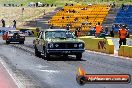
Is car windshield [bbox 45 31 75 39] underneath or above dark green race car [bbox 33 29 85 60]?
above

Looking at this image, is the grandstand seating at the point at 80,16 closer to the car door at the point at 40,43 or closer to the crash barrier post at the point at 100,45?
the crash barrier post at the point at 100,45

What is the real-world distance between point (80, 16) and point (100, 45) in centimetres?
4091

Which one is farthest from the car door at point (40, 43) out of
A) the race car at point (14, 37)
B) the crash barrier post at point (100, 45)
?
the race car at point (14, 37)

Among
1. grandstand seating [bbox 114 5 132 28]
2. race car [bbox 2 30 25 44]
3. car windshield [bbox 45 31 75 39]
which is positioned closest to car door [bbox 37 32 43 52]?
car windshield [bbox 45 31 75 39]

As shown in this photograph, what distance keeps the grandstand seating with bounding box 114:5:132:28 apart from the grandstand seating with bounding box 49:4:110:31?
2.55m

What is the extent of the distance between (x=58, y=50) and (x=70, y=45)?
691mm

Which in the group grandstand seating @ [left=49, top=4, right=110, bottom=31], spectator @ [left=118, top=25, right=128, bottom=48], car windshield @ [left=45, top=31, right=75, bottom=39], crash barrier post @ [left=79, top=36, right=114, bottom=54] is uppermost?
car windshield @ [left=45, top=31, right=75, bottom=39]

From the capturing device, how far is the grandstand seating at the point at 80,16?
70.9m

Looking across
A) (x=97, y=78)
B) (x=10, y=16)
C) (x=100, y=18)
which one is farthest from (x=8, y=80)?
(x=10, y=16)

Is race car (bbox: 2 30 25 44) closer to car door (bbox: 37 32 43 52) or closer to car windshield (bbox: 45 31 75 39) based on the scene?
car door (bbox: 37 32 43 52)

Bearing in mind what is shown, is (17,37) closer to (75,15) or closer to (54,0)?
(75,15)

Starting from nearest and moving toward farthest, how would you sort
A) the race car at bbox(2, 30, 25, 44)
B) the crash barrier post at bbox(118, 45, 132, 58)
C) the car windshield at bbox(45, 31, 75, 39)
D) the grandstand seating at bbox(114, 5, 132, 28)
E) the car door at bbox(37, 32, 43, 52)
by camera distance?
the car windshield at bbox(45, 31, 75, 39), the car door at bbox(37, 32, 43, 52), the crash barrier post at bbox(118, 45, 132, 58), the race car at bbox(2, 30, 25, 44), the grandstand seating at bbox(114, 5, 132, 28)

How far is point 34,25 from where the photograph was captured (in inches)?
2958

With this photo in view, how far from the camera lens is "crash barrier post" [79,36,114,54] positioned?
3215cm
